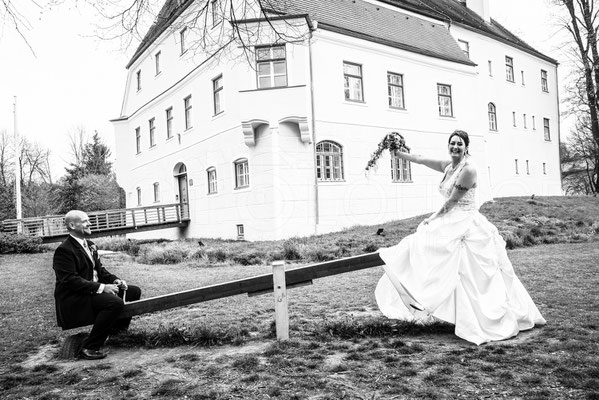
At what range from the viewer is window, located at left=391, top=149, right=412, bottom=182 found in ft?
71.3

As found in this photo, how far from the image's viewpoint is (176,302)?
16.2ft

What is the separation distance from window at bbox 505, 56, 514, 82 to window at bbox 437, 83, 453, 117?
9.89 meters

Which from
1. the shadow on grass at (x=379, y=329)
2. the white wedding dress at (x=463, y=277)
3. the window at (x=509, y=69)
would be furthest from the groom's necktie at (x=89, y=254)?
the window at (x=509, y=69)

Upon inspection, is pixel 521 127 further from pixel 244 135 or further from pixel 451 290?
pixel 451 290

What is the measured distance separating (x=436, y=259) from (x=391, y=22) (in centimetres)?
2071

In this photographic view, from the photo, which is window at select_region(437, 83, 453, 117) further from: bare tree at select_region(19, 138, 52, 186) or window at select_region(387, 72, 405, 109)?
bare tree at select_region(19, 138, 52, 186)

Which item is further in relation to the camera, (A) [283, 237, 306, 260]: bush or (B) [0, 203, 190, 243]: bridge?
(B) [0, 203, 190, 243]: bridge

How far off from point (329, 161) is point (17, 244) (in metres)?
12.6

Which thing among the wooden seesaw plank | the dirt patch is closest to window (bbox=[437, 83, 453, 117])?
the wooden seesaw plank

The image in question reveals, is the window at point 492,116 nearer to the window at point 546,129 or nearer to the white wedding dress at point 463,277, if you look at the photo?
the window at point 546,129

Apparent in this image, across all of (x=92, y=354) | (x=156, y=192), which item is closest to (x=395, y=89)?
(x=156, y=192)

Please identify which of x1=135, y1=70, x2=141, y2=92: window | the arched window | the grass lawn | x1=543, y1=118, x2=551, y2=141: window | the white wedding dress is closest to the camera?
the grass lawn

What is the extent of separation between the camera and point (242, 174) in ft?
66.8

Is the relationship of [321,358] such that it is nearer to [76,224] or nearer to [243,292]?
[243,292]
